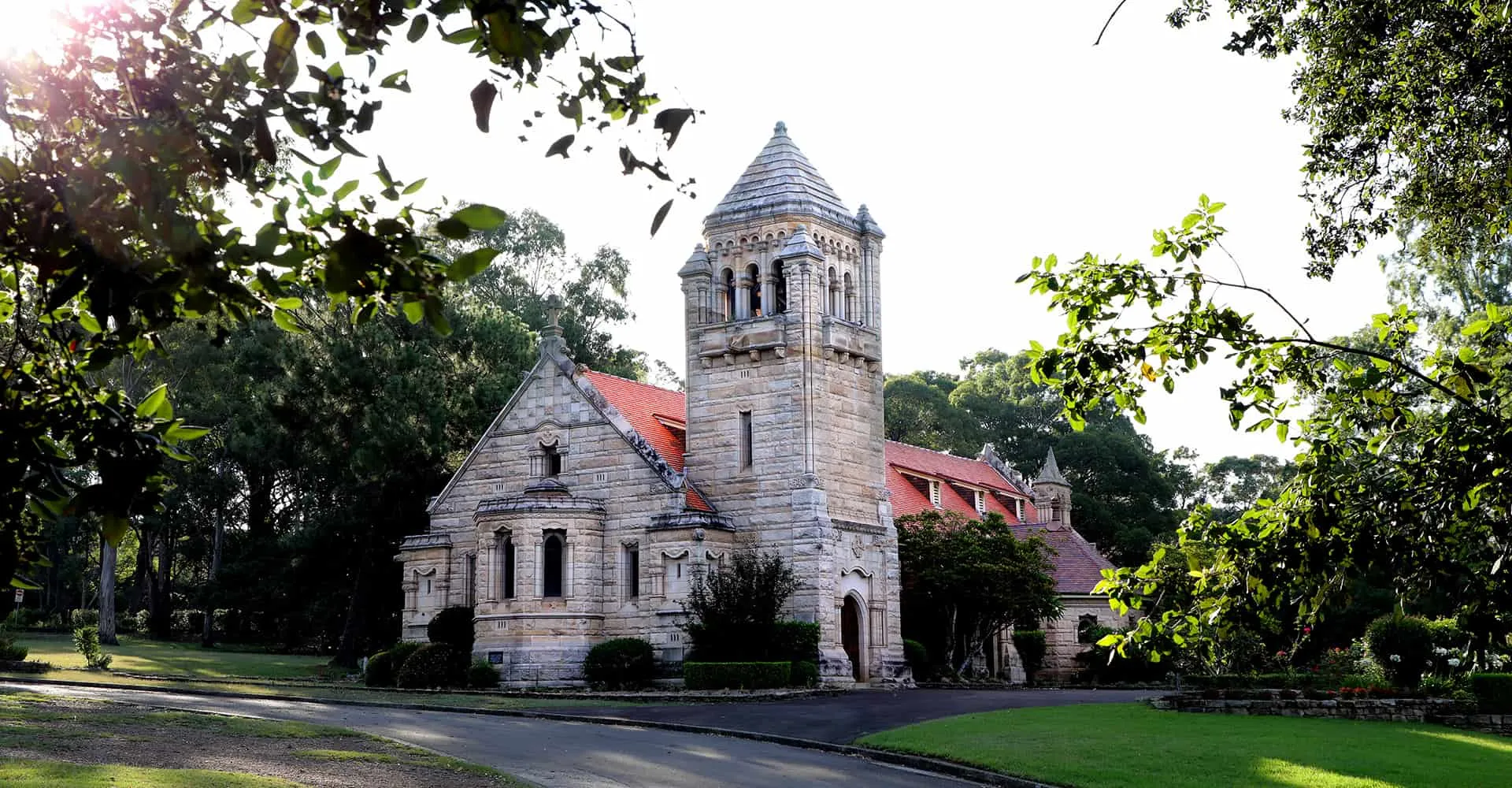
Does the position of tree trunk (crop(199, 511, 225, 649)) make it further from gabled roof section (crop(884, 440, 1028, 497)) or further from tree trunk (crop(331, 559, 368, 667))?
gabled roof section (crop(884, 440, 1028, 497))

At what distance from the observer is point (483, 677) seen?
117ft

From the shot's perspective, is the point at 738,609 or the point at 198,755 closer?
the point at 198,755

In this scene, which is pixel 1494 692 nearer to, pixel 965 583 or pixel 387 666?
pixel 965 583

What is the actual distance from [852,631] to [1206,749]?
1931 cm

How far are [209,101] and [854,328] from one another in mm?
33493

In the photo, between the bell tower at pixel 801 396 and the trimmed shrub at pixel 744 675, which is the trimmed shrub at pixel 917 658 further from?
the trimmed shrub at pixel 744 675

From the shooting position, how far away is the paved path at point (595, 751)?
1669cm

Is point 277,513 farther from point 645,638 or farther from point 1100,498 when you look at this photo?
point 1100,498

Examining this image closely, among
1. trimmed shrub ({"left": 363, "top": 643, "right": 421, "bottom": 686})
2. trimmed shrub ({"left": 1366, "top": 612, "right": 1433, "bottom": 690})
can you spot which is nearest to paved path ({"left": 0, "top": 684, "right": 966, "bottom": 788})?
trimmed shrub ({"left": 363, "top": 643, "right": 421, "bottom": 686})

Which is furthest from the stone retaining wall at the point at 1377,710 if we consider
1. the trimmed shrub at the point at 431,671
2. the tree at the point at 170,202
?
the tree at the point at 170,202

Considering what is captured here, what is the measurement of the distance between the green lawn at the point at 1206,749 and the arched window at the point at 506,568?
15567 millimetres

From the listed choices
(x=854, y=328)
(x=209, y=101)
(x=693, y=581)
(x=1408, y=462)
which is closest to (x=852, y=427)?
(x=854, y=328)

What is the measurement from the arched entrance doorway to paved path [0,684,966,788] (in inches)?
567

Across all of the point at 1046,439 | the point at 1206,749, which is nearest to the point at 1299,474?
the point at 1206,749
